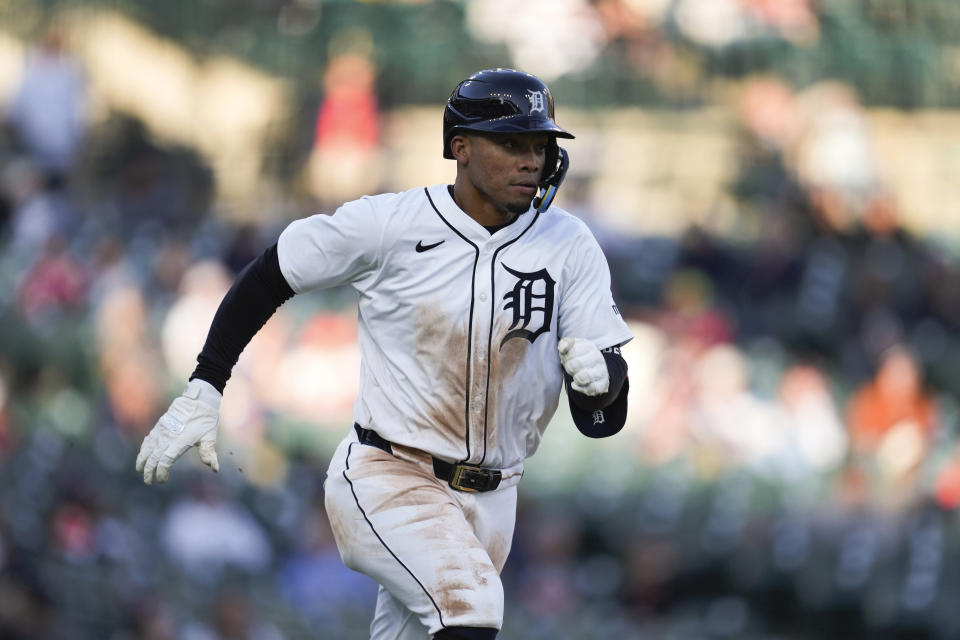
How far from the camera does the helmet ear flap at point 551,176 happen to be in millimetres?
4750

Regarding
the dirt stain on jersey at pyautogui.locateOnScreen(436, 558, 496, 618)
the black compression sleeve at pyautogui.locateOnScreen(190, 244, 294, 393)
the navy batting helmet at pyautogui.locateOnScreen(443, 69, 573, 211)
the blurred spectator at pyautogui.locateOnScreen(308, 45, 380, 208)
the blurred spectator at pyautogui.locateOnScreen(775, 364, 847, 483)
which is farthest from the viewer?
the blurred spectator at pyautogui.locateOnScreen(308, 45, 380, 208)

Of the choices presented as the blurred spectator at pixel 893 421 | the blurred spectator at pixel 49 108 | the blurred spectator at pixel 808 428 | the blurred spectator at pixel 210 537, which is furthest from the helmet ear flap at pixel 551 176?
the blurred spectator at pixel 49 108

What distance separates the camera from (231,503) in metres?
10.2

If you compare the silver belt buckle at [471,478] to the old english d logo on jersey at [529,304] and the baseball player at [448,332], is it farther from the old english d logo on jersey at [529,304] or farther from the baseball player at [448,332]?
the old english d logo on jersey at [529,304]

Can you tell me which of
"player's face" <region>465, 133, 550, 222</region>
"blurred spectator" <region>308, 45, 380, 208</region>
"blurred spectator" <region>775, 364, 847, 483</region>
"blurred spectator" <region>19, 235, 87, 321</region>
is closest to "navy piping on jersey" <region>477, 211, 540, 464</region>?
"player's face" <region>465, 133, 550, 222</region>

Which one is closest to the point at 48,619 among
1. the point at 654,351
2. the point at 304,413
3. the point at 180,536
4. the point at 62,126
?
the point at 180,536

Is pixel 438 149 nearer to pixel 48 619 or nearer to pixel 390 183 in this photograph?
pixel 390 183

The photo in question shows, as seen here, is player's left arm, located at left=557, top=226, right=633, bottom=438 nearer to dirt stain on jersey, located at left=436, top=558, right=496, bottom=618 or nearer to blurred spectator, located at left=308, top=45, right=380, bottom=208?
dirt stain on jersey, located at left=436, top=558, right=496, bottom=618

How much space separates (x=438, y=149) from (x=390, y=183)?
0.62 metres

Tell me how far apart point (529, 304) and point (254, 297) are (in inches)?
32.5

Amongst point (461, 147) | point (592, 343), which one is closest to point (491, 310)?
point (592, 343)

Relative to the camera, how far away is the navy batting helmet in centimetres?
469

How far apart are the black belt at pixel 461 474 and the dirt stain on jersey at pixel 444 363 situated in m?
0.09

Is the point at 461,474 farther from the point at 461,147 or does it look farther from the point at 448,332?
the point at 461,147
